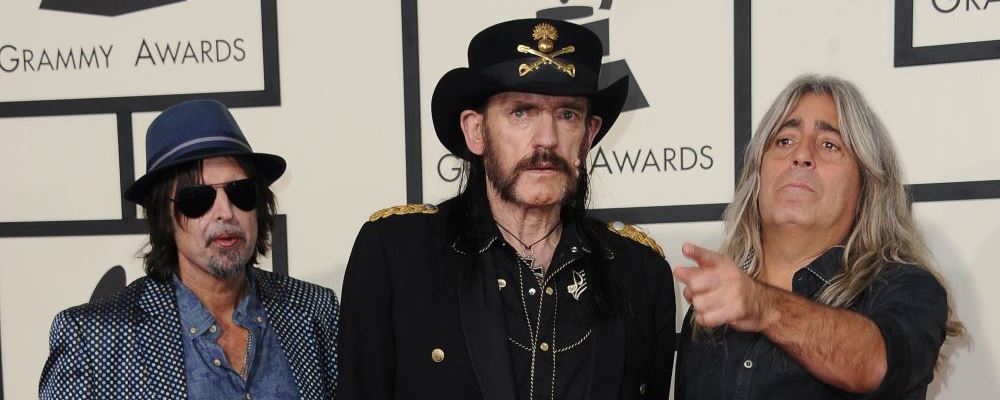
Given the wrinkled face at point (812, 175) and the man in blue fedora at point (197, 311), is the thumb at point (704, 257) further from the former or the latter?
the man in blue fedora at point (197, 311)

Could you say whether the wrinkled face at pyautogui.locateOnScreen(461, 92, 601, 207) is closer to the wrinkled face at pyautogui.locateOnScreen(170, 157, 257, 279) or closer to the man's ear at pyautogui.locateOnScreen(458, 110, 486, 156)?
the man's ear at pyautogui.locateOnScreen(458, 110, 486, 156)

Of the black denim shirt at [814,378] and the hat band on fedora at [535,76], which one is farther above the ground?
the hat band on fedora at [535,76]

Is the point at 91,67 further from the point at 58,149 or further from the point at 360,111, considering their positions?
the point at 360,111

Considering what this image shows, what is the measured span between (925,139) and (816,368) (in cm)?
149

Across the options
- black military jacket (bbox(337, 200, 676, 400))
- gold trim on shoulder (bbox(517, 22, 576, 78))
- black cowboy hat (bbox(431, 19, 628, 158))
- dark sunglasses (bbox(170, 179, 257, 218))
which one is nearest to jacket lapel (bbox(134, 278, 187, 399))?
dark sunglasses (bbox(170, 179, 257, 218))

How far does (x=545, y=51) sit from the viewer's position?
1983 mm

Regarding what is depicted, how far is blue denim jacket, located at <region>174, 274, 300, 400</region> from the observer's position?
2.16 meters

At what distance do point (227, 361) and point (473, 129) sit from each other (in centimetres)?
87

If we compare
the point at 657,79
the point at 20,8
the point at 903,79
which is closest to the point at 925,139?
the point at 903,79

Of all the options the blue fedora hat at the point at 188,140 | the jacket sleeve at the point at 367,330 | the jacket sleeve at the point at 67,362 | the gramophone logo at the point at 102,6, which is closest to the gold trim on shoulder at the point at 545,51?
the jacket sleeve at the point at 367,330

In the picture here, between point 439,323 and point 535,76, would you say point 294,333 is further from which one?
point 535,76

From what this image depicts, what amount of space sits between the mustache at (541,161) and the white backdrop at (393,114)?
3.64ft

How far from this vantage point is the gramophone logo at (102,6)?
3.26m

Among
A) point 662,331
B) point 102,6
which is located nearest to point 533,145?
point 662,331
